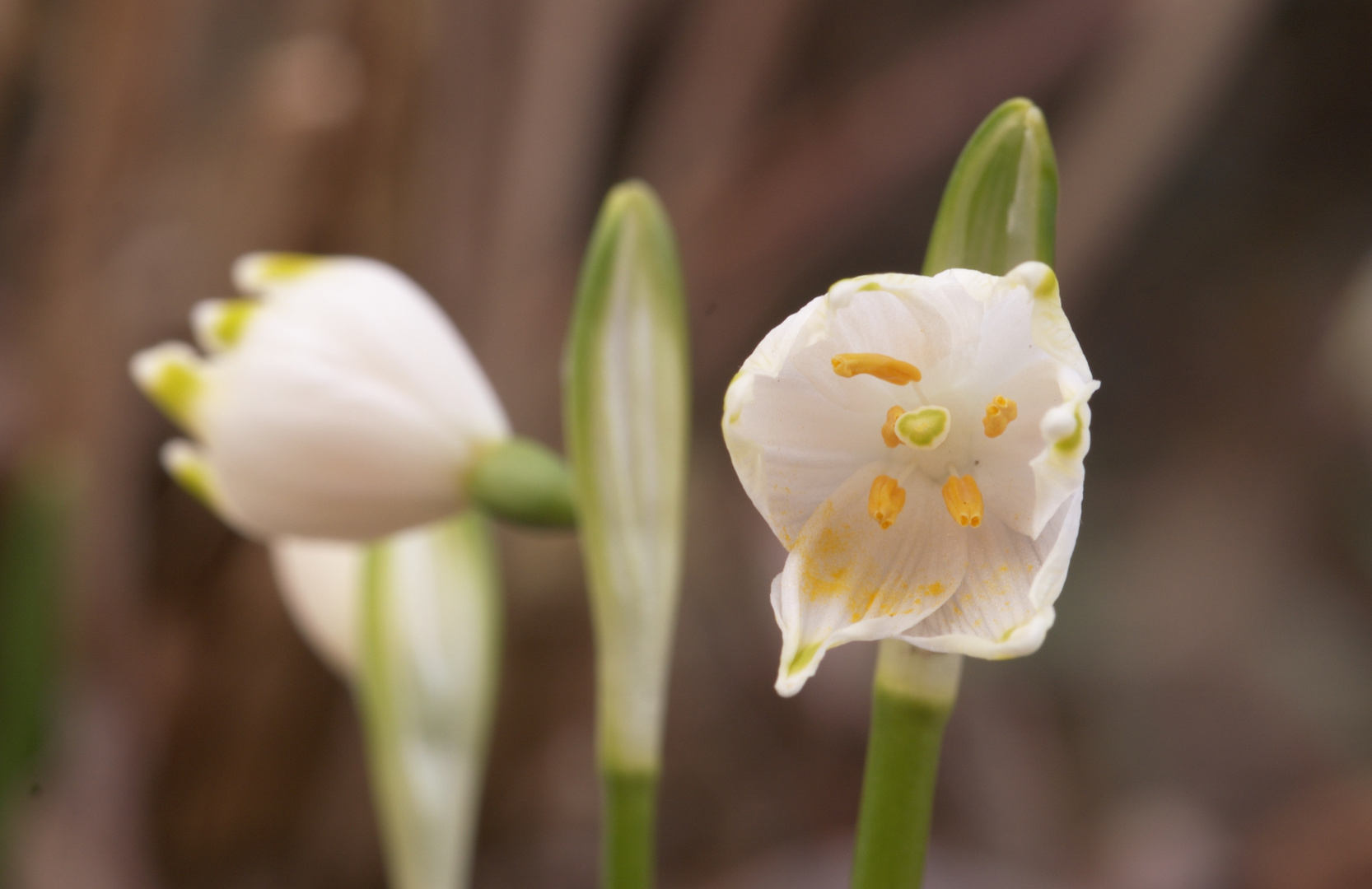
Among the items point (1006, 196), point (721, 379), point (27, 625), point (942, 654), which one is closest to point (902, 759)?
point (942, 654)

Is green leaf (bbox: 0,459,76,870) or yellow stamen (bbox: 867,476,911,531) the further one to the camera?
green leaf (bbox: 0,459,76,870)

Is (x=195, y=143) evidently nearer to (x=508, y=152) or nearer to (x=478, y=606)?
(x=508, y=152)

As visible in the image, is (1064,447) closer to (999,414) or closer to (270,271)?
(999,414)

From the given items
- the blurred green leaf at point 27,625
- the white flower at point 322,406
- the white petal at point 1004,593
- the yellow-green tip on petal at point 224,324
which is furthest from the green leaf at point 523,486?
the blurred green leaf at point 27,625

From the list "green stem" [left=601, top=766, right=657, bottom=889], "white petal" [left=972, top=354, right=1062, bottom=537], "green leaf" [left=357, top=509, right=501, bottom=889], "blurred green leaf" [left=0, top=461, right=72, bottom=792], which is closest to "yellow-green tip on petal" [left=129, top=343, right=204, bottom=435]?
"green leaf" [left=357, top=509, right=501, bottom=889]

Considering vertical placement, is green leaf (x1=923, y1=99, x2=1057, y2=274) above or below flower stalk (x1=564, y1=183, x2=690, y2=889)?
above

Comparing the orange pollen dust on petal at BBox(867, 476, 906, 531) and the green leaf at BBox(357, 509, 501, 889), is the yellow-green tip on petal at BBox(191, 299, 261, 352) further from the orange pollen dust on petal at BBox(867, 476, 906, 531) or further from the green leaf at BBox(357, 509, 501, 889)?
the orange pollen dust on petal at BBox(867, 476, 906, 531)

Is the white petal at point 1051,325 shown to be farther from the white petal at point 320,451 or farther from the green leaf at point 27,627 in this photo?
the green leaf at point 27,627
